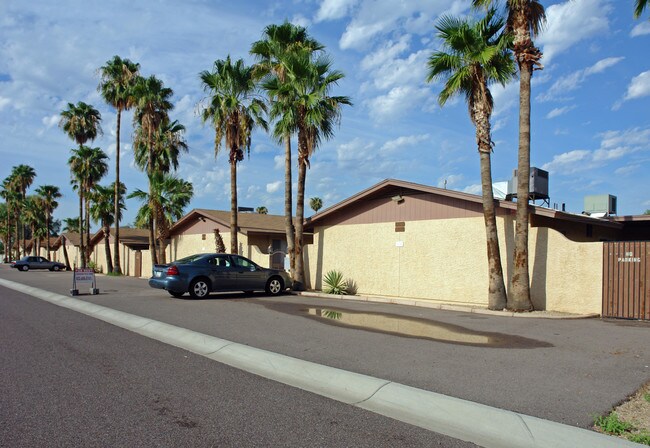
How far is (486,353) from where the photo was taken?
8.16 m

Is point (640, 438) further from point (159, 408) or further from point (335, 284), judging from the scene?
point (335, 284)

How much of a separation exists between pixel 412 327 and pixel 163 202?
21845 millimetres

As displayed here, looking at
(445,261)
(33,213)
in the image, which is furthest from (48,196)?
(445,261)

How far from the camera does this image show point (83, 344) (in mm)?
8648

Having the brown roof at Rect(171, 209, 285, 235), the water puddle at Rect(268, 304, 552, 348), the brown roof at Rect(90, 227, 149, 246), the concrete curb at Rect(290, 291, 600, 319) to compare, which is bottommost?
the concrete curb at Rect(290, 291, 600, 319)

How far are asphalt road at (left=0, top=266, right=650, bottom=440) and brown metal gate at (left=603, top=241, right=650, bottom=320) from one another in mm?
820

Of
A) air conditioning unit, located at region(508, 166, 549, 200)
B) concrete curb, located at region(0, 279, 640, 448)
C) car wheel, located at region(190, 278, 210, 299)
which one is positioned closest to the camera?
concrete curb, located at region(0, 279, 640, 448)

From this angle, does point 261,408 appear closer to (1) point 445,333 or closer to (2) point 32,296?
(1) point 445,333

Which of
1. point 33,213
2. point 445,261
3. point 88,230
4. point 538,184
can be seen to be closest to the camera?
point 445,261

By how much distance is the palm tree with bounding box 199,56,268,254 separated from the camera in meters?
22.0

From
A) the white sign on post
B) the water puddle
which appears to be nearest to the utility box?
the water puddle

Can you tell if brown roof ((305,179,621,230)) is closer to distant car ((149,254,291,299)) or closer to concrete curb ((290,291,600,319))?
concrete curb ((290,291,600,319))

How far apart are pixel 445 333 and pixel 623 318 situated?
5.79 metres

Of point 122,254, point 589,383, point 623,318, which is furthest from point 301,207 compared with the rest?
point 122,254
